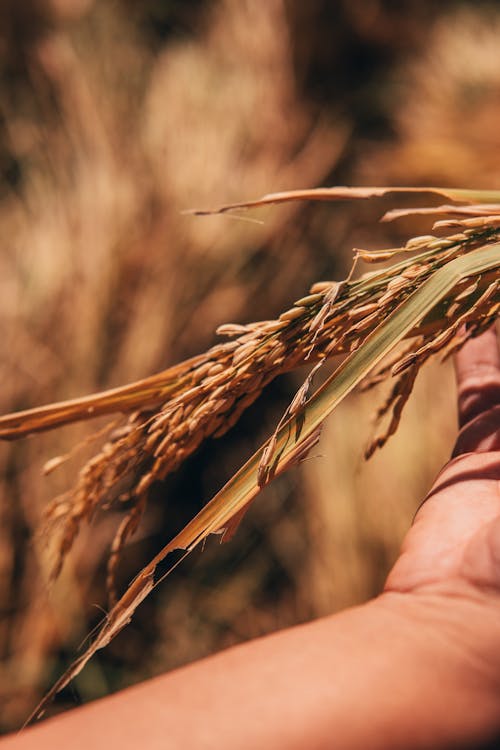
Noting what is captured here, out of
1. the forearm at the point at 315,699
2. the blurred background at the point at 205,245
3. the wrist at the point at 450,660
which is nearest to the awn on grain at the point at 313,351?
the forearm at the point at 315,699

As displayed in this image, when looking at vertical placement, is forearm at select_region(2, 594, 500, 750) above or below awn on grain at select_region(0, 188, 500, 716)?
below

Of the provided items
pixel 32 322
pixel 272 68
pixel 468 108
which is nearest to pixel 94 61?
pixel 272 68

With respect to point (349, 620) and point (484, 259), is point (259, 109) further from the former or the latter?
point (349, 620)

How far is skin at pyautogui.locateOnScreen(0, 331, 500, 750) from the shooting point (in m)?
0.52

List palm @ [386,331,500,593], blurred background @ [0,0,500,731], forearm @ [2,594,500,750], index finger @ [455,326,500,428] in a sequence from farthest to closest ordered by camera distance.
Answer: blurred background @ [0,0,500,731]
index finger @ [455,326,500,428]
palm @ [386,331,500,593]
forearm @ [2,594,500,750]

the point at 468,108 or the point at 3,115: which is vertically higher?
the point at 3,115

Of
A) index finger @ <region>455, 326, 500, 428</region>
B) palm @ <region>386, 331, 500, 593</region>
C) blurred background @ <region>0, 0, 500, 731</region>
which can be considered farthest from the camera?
blurred background @ <region>0, 0, 500, 731</region>

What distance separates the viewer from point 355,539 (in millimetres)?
1230

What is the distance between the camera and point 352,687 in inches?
21.5

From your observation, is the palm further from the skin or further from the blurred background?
the blurred background

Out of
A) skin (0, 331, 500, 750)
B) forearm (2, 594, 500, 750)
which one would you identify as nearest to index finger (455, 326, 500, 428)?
skin (0, 331, 500, 750)

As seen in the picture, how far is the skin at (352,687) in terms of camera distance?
1.71ft

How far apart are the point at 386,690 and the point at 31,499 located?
88 centimetres

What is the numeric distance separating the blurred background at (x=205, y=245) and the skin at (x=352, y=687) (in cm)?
57
